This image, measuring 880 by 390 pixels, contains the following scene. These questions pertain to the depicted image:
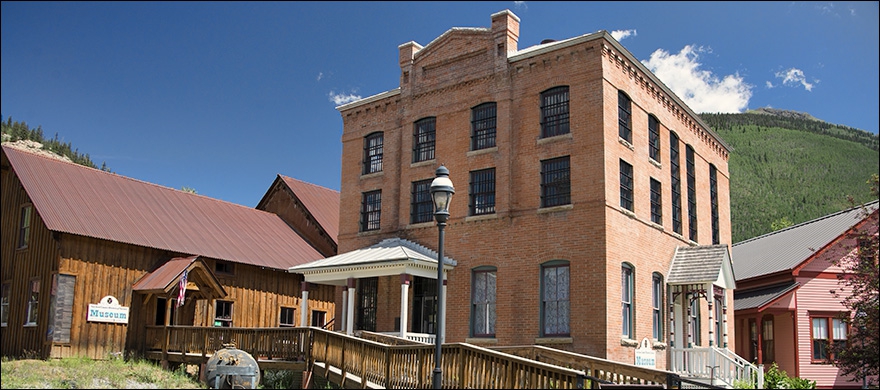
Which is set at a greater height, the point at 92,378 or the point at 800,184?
the point at 800,184

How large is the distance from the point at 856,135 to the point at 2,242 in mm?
115928

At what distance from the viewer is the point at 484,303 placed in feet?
84.5

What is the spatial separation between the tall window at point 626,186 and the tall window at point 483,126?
4278mm

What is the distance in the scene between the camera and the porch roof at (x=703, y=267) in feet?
83.9

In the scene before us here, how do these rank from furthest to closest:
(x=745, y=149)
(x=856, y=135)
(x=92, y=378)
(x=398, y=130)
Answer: (x=856, y=135), (x=745, y=149), (x=398, y=130), (x=92, y=378)

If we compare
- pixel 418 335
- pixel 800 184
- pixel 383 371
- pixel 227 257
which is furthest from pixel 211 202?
pixel 800 184

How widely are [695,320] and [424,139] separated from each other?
37.4ft

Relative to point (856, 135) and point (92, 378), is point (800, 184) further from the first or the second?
point (92, 378)

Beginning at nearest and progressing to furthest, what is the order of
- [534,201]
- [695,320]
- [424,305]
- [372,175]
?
[534,201] → [424,305] → [695,320] → [372,175]

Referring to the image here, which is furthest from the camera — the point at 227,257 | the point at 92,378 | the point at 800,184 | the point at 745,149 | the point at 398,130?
the point at 745,149

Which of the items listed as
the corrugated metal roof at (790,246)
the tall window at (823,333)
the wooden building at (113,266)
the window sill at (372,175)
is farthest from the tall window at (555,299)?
the tall window at (823,333)

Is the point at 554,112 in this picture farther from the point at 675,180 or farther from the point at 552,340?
the point at 552,340

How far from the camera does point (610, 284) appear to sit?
23.2m

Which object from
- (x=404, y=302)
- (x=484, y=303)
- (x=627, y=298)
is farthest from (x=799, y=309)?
(x=404, y=302)
